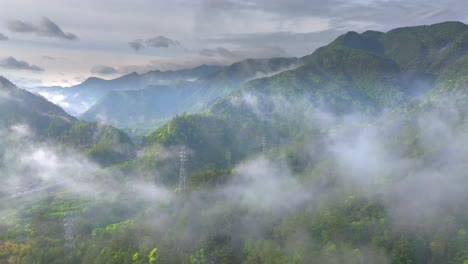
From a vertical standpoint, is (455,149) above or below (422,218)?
above

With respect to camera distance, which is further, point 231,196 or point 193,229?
point 231,196

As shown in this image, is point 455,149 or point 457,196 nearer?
point 457,196

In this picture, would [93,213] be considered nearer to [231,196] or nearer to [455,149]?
[231,196]

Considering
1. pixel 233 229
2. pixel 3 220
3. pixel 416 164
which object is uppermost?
pixel 416 164

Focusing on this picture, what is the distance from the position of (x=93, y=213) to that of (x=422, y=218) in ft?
444

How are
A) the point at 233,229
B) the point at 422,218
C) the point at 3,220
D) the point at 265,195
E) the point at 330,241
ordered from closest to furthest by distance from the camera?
the point at 330,241
the point at 422,218
the point at 233,229
the point at 265,195
the point at 3,220

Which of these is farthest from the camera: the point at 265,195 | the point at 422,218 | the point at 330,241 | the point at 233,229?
the point at 265,195

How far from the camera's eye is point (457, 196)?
124m

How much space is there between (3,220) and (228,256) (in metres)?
119

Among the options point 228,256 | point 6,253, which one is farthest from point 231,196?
point 6,253

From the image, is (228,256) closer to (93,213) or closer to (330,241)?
(330,241)

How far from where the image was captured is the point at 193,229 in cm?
12006

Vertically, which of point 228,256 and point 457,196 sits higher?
point 457,196

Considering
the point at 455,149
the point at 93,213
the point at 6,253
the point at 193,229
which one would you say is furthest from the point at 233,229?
the point at 455,149
